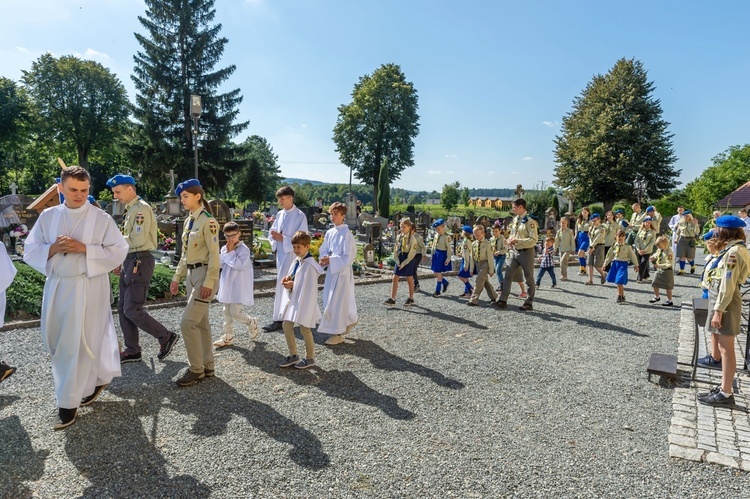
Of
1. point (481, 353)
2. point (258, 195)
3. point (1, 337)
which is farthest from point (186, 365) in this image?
point (258, 195)

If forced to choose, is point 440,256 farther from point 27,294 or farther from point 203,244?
point 27,294

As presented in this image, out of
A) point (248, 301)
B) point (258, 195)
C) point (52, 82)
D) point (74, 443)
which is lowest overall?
point (74, 443)

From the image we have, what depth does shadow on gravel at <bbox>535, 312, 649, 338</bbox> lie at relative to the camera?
7.56 meters

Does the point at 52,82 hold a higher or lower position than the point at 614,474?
higher

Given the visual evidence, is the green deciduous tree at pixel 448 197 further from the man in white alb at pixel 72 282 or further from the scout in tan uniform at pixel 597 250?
the man in white alb at pixel 72 282

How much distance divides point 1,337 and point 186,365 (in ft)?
9.46

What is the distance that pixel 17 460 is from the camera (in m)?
3.34

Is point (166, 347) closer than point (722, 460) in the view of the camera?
No

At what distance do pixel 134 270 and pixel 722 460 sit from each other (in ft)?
18.8

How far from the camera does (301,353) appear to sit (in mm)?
5977

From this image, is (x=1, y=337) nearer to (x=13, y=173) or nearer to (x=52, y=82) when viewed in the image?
(x=52, y=82)

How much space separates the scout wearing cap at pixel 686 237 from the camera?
46.3 feet

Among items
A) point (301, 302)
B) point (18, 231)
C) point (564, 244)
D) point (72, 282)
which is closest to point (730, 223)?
point (301, 302)

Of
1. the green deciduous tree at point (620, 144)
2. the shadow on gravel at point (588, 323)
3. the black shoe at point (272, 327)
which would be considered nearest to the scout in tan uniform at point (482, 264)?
the shadow on gravel at point (588, 323)
